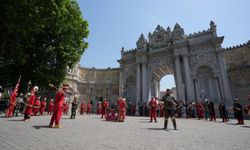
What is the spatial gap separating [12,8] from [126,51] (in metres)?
28.2

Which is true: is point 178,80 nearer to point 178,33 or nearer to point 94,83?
point 178,33

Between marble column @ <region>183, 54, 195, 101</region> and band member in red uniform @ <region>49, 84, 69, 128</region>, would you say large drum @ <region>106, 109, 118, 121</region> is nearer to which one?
band member in red uniform @ <region>49, 84, 69, 128</region>

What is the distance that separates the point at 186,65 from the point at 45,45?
22.1 m

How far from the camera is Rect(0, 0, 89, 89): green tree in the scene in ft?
46.4

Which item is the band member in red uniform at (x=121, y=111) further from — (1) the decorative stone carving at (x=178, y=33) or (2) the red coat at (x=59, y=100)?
(1) the decorative stone carving at (x=178, y=33)

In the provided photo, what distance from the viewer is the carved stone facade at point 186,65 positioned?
27156 millimetres

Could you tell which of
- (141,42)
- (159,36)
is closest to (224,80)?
(159,36)

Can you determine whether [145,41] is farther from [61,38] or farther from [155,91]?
[61,38]

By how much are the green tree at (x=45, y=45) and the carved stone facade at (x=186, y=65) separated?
15.1 m

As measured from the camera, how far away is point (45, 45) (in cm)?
1972

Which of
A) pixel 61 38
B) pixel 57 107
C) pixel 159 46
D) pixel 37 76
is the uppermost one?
pixel 159 46

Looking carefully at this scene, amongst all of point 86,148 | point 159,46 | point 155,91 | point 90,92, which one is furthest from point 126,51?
point 86,148

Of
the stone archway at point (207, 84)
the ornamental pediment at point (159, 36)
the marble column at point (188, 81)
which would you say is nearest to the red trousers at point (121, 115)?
the marble column at point (188, 81)

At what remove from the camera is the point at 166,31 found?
33875 mm
